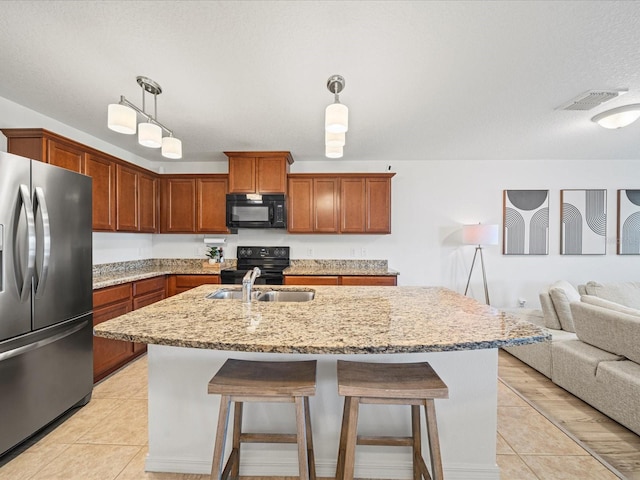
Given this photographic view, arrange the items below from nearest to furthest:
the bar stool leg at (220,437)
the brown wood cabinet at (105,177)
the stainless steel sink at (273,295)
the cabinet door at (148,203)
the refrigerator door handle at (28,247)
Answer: the bar stool leg at (220,437)
the refrigerator door handle at (28,247)
the stainless steel sink at (273,295)
the brown wood cabinet at (105,177)
the cabinet door at (148,203)

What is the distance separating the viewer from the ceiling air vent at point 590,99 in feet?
7.13

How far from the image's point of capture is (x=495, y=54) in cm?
173

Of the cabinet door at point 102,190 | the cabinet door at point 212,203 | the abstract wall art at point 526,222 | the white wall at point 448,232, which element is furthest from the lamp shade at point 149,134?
the abstract wall art at point 526,222

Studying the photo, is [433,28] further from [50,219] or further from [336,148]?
[50,219]

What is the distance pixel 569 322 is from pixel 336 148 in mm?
2907

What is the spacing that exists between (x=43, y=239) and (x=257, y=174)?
225 centimetres

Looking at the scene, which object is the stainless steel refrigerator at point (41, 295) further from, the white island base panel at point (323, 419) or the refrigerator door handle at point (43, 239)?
the white island base panel at point (323, 419)

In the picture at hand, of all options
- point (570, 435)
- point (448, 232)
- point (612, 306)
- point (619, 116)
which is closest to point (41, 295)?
point (570, 435)

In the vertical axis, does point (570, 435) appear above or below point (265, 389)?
below

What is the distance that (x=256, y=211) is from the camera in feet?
12.1

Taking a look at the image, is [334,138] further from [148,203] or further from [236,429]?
[148,203]

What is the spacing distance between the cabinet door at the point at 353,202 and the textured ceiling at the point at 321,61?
0.92m

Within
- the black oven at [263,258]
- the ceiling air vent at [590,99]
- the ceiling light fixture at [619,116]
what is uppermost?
the ceiling air vent at [590,99]

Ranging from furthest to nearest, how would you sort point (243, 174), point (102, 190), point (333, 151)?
1. point (243, 174)
2. point (102, 190)
3. point (333, 151)
